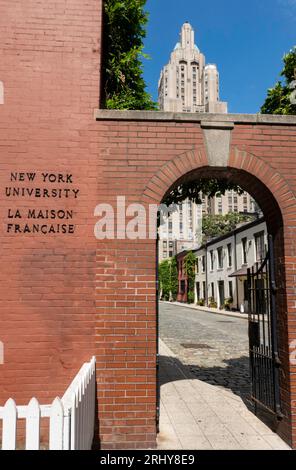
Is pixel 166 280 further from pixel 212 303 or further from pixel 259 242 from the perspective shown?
pixel 259 242

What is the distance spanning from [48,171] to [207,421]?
170 inches

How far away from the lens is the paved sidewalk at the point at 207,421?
15.3 ft

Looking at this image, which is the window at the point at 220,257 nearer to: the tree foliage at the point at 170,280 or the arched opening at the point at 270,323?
the tree foliage at the point at 170,280

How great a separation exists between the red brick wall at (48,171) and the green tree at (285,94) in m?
5.39

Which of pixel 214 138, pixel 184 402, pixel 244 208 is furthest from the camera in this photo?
pixel 244 208

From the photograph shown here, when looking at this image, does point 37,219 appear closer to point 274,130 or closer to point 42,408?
point 42,408

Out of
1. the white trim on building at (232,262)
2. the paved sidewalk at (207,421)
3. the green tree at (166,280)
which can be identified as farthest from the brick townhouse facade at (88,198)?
the green tree at (166,280)

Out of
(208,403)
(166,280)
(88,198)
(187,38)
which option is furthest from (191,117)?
(187,38)

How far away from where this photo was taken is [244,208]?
4345 inches

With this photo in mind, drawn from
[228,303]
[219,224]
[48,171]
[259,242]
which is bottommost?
[228,303]

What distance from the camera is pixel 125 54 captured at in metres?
10.5

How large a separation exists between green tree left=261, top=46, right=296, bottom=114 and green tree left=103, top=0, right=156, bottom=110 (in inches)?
→ 141
